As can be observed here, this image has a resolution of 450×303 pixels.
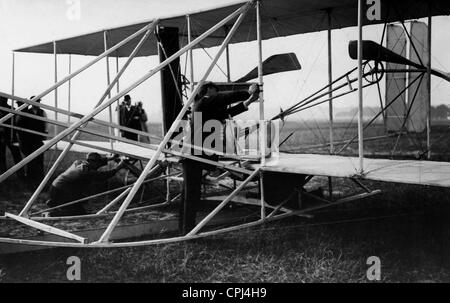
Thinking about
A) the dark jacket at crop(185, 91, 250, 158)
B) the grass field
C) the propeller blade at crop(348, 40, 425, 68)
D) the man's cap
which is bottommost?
the grass field

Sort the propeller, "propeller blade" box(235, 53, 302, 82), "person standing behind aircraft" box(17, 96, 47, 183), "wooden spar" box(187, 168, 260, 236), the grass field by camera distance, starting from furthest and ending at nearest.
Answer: "person standing behind aircraft" box(17, 96, 47, 183) → "propeller blade" box(235, 53, 302, 82) → the propeller → "wooden spar" box(187, 168, 260, 236) → the grass field

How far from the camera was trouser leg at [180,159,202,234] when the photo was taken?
588 cm

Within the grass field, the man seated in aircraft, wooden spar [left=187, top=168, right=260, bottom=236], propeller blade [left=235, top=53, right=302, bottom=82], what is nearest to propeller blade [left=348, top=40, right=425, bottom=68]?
propeller blade [left=235, top=53, right=302, bottom=82]

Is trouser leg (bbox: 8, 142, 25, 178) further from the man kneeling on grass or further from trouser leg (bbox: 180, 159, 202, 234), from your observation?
trouser leg (bbox: 180, 159, 202, 234)

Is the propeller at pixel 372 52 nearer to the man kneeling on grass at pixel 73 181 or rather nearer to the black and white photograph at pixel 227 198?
the black and white photograph at pixel 227 198

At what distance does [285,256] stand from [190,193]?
1561 mm

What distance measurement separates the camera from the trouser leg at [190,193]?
588cm

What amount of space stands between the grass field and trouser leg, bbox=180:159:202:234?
0.30 meters

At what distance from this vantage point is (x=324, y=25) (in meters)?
8.46

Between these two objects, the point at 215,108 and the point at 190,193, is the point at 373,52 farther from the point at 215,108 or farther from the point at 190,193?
the point at 190,193

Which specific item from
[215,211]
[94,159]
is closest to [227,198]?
[215,211]

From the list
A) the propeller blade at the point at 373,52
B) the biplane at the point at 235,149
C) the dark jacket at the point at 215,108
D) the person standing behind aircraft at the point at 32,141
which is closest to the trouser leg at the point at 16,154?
the person standing behind aircraft at the point at 32,141

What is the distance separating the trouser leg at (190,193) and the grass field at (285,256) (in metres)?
0.30

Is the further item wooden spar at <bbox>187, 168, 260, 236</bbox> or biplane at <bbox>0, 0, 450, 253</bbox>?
wooden spar at <bbox>187, 168, 260, 236</bbox>
